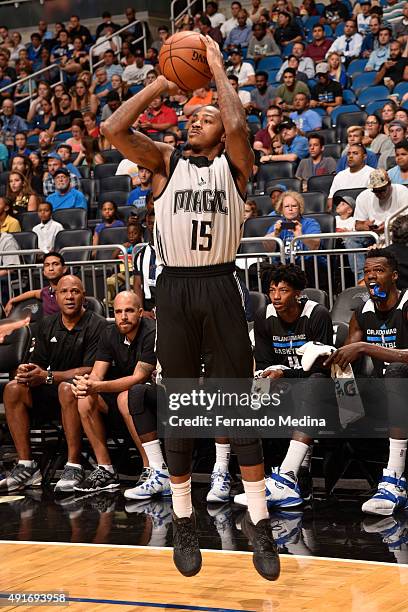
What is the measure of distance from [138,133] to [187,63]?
1.34 ft

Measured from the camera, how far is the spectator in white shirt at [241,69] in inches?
574

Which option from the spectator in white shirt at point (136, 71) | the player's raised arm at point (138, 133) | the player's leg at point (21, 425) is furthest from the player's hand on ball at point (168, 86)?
the spectator in white shirt at point (136, 71)

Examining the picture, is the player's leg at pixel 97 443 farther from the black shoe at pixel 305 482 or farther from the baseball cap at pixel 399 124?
the baseball cap at pixel 399 124

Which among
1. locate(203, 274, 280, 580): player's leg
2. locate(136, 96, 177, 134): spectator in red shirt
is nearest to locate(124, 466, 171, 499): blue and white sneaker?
locate(203, 274, 280, 580): player's leg

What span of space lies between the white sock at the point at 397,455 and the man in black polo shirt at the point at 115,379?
182 centimetres

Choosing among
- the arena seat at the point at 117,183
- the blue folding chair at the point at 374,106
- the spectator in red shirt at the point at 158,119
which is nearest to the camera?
the blue folding chair at the point at 374,106

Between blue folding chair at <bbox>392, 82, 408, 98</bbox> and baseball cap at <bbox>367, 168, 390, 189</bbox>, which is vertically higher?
blue folding chair at <bbox>392, 82, 408, 98</bbox>

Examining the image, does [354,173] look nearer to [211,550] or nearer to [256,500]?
[211,550]

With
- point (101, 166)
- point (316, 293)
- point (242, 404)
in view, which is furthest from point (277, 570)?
point (101, 166)

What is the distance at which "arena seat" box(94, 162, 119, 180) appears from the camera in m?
13.5

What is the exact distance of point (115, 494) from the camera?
7.35 meters

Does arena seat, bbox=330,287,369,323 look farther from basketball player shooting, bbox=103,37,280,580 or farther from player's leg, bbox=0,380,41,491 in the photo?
basketball player shooting, bbox=103,37,280,580

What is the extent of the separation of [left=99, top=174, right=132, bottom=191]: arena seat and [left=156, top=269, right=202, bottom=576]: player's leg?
7.89m

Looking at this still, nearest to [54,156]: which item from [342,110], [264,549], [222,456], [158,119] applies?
[158,119]
